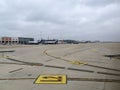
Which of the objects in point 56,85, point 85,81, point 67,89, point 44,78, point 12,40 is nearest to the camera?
point 67,89

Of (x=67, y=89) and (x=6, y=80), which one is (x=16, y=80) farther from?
(x=67, y=89)

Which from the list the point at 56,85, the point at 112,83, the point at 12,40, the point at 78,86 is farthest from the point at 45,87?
the point at 12,40

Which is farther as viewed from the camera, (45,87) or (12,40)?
(12,40)

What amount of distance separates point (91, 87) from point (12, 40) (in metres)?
169

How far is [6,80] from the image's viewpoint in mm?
10898

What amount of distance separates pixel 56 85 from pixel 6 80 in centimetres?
287

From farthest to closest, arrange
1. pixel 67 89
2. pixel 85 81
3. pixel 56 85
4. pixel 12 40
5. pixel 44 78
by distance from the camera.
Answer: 1. pixel 12 40
2. pixel 44 78
3. pixel 85 81
4. pixel 56 85
5. pixel 67 89

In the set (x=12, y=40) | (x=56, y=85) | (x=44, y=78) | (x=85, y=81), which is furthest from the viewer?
(x=12, y=40)

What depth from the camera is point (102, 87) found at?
9156mm

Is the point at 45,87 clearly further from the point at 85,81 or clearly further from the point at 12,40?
the point at 12,40

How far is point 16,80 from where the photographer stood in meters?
10.8

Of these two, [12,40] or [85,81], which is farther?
[12,40]

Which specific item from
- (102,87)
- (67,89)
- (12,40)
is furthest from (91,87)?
(12,40)

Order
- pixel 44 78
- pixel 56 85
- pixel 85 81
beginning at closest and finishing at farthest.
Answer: pixel 56 85 < pixel 85 81 < pixel 44 78
